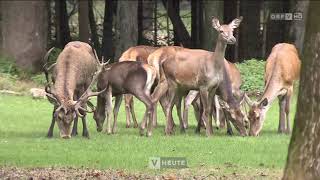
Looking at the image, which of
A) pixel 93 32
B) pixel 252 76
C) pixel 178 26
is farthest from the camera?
pixel 93 32

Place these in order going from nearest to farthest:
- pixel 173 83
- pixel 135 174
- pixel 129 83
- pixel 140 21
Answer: pixel 135 174, pixel 129 83, pixel 173 83, pixel 140 21

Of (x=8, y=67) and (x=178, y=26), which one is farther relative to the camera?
(x=178, y=26)

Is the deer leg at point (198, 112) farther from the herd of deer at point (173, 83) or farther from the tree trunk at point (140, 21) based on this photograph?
the tree trunk at point (140, 21)

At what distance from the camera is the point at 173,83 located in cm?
Result: 1620

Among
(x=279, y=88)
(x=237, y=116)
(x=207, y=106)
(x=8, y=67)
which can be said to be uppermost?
(x=279, y=88)

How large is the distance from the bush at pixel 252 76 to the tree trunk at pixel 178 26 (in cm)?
575

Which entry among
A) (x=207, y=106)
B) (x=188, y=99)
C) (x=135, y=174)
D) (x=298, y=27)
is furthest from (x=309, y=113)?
(x=298, y=27)

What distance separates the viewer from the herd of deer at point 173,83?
1555 centimetres

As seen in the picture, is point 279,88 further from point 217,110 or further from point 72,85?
point 72,85

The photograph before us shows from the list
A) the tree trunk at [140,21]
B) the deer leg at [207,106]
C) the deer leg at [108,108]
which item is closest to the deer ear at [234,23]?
the deer leg at [207,106]

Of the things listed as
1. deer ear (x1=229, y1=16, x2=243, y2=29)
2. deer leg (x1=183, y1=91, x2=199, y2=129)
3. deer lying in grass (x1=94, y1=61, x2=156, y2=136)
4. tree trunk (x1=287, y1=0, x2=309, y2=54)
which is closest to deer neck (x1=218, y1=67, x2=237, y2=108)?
deer ear (x1=229, y1=16, x2=243, y2=29)

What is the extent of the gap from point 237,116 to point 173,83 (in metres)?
1.41

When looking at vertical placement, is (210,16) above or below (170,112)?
above

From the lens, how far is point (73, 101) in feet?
48.5
